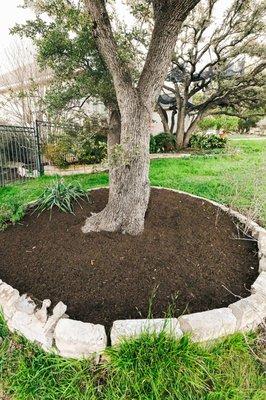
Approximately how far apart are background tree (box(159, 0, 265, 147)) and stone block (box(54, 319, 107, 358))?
9177 millimetres

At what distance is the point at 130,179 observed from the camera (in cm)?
259

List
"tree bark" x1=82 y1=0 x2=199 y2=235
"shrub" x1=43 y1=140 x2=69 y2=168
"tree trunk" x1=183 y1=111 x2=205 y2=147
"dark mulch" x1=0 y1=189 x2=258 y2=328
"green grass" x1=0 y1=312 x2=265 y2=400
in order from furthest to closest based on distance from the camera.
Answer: "tree trunk" x1=183 y1=111 x2=205 y2=147 < "shrub" x1=43 y1=140 x2=69 y2=168 < "tree bark" x1=82 y1=0 x2=199 y2=235 < "dark mulch" x1=0 y1=189 x2=258 y2=328 < "green grass" x1=0 y1=312 x2=265 y2=400

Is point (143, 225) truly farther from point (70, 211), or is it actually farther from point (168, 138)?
point (168, 138)

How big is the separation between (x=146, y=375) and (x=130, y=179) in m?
1.61

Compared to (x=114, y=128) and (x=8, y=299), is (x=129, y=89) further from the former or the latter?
(x=8, y=299)

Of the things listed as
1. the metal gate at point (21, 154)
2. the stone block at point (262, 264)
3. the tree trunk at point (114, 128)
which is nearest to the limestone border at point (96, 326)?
the stone block at point (262, 264)

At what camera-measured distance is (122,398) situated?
1.43m

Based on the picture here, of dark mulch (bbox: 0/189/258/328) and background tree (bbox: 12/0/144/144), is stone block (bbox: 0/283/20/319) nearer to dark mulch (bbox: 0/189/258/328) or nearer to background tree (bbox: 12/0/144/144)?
dark mulch (bbox: 0/189/258/328)

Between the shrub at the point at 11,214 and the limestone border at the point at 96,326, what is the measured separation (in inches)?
44.6

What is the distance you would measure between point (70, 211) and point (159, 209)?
1.01 metres

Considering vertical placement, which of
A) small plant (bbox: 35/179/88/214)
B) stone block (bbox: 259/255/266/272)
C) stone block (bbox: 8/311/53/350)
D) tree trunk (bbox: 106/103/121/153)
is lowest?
stone block (bbox: 8/311/53/350)

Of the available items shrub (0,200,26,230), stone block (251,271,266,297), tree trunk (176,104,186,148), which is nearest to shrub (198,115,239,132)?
tree trunk (176,104,186,148)

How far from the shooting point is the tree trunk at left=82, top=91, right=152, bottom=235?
8.09 feet

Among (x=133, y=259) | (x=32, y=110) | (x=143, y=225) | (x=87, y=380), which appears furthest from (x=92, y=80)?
(x=32, y=110)
